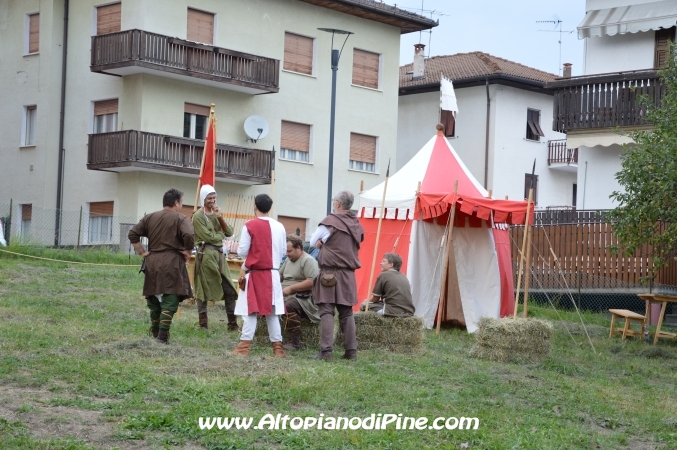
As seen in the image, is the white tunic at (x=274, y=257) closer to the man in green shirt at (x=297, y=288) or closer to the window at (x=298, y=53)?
the man in green shirt at (x=297, y=288)

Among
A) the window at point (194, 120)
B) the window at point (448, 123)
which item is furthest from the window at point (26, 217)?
the window at point (448, 123)

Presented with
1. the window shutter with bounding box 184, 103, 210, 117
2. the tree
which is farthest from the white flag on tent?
the window shutter with bounding box 184, 103, 210, 117

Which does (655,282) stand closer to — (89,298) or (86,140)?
(89,298)

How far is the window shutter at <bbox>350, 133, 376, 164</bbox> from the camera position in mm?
38791

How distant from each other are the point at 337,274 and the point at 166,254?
74.8 inches

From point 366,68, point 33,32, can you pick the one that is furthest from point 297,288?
point 366,68

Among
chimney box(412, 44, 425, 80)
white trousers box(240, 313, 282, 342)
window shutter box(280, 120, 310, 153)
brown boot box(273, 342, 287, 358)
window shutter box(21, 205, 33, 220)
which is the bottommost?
brown boot box(273, 342, 287, 358)

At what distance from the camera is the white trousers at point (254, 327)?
12.0m

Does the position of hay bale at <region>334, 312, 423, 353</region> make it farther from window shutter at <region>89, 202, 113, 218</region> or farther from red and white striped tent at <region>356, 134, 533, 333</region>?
window shutter at <region>89, 202, 113, 218</region>

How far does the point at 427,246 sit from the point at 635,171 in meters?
4.28

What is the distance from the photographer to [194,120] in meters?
34.7

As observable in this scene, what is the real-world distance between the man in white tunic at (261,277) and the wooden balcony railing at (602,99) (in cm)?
1505

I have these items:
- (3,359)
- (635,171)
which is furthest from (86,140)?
(3,359)

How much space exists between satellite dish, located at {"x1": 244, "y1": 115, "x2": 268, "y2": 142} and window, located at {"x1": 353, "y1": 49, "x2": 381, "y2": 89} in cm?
463
